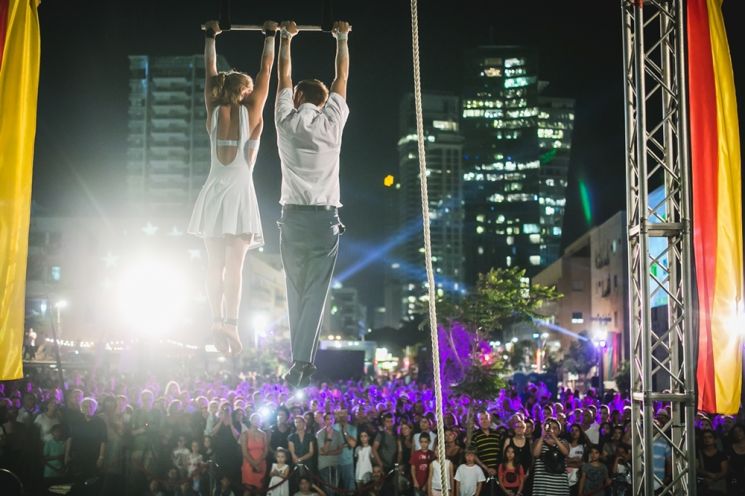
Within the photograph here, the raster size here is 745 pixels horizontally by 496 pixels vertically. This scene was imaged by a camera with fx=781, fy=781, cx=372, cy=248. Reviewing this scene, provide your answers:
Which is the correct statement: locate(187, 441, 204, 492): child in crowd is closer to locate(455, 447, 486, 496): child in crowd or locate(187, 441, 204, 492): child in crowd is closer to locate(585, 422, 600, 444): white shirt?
locate(455, 447, 486, 496): child in crowd

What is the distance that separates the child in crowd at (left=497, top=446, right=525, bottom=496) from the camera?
10469mm

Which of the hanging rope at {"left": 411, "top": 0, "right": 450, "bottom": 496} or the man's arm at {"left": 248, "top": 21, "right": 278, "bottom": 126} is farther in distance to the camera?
the man's arm at {"left": 248, "top": 21, "right": 278, "bottom": 126}

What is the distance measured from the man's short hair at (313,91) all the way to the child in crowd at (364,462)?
22.6ft

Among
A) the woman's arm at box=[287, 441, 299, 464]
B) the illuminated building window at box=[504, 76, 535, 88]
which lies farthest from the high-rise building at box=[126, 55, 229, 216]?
the illuminated building window at box=[504, 76, 535, 88]

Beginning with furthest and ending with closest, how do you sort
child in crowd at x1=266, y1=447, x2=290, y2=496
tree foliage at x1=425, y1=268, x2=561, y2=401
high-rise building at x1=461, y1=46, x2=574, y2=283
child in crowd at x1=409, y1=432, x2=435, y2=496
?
high-rise building at x1=461, y1=46, x2=574, y2=283
tree foliage at x1=425, y1=268, x2=561, y2=401
child in crowd at x1=266, y1=447, x2=290, y2=496
child in crowd at x1=409, y1=432, x2=435, y2=496

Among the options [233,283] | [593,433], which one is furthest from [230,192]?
[593,433]

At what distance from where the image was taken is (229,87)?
593cm

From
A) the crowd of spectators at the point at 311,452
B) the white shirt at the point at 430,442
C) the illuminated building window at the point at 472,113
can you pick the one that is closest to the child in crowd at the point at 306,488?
the crowd of spectators at the point at 311,452

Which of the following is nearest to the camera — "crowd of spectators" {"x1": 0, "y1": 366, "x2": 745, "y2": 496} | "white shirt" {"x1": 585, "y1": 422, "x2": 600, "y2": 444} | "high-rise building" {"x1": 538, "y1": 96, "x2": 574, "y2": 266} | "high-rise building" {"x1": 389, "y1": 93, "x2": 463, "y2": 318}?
"crowd of spectators" {"x1": 0, "y1": 366, "x2": 745, "y2": 496}

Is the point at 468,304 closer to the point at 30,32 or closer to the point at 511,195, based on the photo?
the point at 30,32

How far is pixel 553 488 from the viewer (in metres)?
9.98

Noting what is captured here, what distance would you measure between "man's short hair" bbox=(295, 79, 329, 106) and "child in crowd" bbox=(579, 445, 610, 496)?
717cm

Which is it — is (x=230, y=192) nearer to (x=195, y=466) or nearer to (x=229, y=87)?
(x=229, y=87)

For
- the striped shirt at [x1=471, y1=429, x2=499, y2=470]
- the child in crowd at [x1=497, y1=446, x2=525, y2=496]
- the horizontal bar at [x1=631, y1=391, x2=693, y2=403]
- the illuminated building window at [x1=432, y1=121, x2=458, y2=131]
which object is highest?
the illuminated building window at [x1=432, y1=121, x2=458, y2=131]
